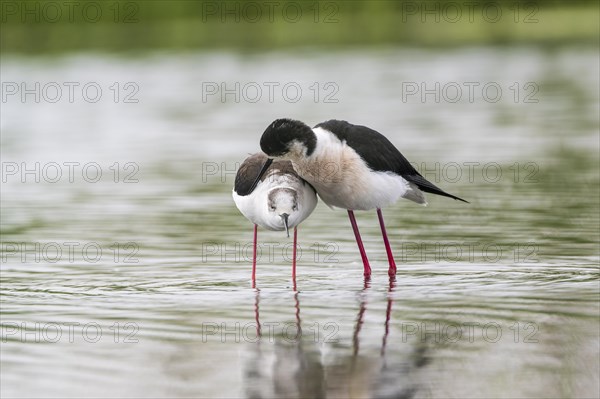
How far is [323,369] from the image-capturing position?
7.15 metres

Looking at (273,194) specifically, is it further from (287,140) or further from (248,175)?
(287,140)

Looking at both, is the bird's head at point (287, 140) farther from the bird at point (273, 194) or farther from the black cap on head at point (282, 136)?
the bird at point (273, 194)

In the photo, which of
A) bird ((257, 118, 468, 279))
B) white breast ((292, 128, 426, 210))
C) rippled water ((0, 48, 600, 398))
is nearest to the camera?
rippled water ((0, 48, 600, 398))

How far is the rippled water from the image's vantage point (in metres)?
7.13

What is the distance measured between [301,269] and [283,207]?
0.96 metres

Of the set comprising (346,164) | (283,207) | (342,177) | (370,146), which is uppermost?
(370,146)

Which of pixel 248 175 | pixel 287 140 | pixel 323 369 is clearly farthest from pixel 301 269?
pixel 323 369

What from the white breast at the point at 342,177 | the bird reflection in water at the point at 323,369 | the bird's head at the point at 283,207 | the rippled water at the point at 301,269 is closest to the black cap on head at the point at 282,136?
the white breast at the point at 342,177

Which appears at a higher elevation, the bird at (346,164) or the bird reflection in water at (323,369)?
the bird at (346,164)

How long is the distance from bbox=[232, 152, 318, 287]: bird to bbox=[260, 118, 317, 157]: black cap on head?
413mm

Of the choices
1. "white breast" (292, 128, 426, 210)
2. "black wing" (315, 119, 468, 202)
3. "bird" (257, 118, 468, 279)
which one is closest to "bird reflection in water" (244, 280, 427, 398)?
"bird" (257, 118, 468, 279)

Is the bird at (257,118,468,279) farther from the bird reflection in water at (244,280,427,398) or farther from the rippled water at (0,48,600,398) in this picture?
the bird reflection in water at (244,280,427,398)

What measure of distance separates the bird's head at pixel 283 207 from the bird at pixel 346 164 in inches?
8.8

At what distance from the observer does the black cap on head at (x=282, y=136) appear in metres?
9.38
